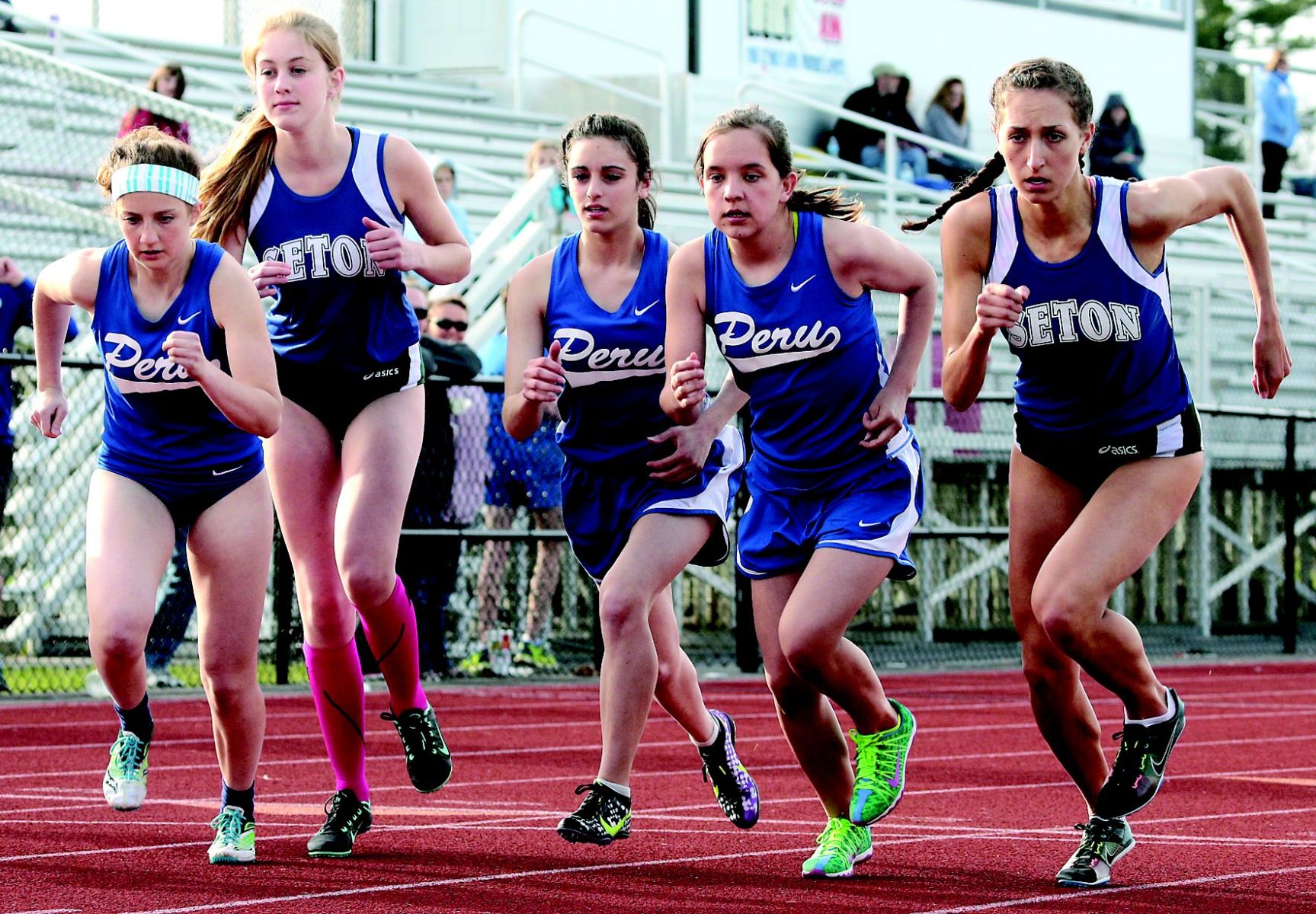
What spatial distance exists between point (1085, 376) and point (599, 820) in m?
1.72

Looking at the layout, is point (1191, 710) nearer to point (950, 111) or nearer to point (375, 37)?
point (950, 111)

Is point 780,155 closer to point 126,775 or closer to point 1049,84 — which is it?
point 1049,84

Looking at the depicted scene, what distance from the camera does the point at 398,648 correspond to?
5910mm

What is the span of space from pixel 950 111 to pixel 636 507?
597 inches

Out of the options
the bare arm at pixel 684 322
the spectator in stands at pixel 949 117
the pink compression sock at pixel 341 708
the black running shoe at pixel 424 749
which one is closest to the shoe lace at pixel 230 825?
the pink compression sock at pixel 341 708

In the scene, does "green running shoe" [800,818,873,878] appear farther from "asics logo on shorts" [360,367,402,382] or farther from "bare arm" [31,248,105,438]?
"bare arm" [31,248,105,438]

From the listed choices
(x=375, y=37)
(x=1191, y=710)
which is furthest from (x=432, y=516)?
(x=375, y=37)

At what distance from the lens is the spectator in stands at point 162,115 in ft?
40.3

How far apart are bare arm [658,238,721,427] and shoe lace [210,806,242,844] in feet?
5.26

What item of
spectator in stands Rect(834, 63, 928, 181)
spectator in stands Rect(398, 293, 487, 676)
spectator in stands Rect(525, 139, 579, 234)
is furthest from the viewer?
spectator in stands Rect(834, 63, 928, 181)

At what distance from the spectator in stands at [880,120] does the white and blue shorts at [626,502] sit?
531 inches

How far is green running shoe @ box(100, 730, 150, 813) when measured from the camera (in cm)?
542

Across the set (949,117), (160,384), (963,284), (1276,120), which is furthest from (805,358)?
(1276,120)

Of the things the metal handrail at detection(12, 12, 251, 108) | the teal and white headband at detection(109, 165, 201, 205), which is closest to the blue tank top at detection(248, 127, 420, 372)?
the teal and white headband at detection(109, 165, 201, 205)
